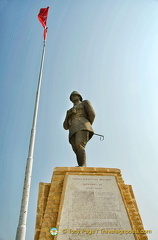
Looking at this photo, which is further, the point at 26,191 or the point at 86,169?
the point at 86,169

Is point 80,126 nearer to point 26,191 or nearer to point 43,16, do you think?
point 26,191

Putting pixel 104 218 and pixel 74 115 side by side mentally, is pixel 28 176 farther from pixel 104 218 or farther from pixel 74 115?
pixel 74 115

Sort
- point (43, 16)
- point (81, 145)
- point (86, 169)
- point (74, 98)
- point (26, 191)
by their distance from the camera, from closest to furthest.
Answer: point (26, 191)
point (86, 169)
point (81, 145)
point (74, 98)
point (43, 16)

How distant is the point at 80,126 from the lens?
15.2ft

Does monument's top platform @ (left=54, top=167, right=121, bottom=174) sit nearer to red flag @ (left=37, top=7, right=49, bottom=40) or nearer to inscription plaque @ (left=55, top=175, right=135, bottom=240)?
inscription plaque @ (left=55, top=175, right=135, bottom=240)

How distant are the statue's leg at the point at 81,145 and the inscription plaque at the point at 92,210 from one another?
26.9 inches

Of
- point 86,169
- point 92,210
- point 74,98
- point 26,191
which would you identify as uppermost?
point 74,98

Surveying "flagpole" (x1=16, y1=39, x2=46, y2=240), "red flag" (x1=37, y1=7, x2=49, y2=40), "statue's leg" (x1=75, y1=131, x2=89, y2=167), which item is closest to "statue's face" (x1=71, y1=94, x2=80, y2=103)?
"flagpole" (x1=16, y1=39, x2=46, y2=240)

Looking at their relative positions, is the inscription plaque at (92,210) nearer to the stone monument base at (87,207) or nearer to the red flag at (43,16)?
the stone monument base at (87,207)

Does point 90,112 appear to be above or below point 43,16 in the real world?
below

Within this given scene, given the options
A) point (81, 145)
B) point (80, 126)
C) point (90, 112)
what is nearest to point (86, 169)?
point (81, 145)

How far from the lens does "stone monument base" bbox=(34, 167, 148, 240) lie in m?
2.76

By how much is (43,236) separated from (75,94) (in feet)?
12.5

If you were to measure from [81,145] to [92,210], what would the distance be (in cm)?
168
